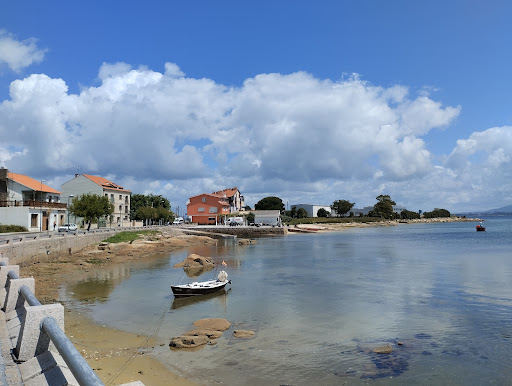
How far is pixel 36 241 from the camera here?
40469 mm

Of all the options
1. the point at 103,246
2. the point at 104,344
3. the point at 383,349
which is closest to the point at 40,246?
the point at 103,246

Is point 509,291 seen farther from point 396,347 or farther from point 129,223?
point 129,223

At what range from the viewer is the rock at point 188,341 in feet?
57.4

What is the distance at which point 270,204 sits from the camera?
17050cm

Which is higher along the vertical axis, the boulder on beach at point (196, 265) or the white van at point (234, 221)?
the white van at point (234, 221)

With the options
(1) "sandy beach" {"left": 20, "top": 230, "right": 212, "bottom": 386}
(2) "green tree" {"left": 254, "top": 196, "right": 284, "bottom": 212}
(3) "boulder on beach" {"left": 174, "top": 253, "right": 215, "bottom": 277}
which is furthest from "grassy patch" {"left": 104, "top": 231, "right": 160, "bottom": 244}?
(2) "green tree" {"left": 254, "top": 196, "right": 284, "bottom": 212}

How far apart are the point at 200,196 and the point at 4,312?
5159 inches

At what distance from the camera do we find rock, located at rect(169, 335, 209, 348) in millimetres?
17484

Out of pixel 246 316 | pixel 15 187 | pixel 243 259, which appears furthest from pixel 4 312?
pixel 15 187

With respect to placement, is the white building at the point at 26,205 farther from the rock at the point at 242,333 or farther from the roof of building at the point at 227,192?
the roof of building at the point at 227,192

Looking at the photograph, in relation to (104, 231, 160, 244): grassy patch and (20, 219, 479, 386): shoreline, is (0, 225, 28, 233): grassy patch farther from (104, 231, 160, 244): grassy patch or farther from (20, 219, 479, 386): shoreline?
(20, 219, 479, 386): shoreline

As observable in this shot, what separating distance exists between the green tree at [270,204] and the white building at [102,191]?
73.0m

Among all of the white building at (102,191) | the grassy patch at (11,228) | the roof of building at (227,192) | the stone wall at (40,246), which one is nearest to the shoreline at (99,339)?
the stone wall at (40,246)

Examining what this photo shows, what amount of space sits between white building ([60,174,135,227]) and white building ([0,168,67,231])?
16834 mm
